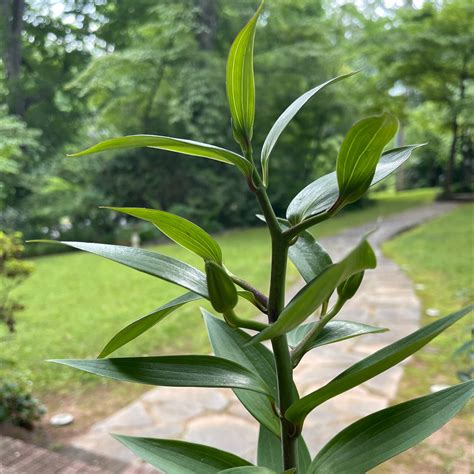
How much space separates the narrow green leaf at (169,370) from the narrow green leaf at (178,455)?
84mm

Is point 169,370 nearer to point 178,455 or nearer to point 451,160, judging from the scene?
point 178,455

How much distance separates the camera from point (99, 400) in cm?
250

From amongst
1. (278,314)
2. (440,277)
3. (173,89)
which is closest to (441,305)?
(440,277)

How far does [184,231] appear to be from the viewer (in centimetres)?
36

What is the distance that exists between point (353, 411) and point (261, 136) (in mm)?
7467

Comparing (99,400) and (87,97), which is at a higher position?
(87,97)

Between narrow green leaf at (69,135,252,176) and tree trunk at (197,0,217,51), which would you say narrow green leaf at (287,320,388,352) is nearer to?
narrow green leaf at (69,135,252,176)

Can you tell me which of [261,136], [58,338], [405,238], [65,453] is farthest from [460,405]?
[261,136]

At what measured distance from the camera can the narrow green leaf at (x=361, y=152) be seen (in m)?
0.31

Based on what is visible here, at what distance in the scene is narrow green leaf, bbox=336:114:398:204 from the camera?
0.31 m

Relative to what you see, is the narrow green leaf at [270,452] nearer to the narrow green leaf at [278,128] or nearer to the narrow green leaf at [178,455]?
the narrow green leaf at [178,455]

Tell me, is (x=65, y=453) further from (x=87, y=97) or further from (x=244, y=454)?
(x=87, y=97)

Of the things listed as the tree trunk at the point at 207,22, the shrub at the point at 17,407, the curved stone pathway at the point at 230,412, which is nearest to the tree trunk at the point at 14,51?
the tree trunk at the point at 207,22

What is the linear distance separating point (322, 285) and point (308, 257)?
0.53 feet
